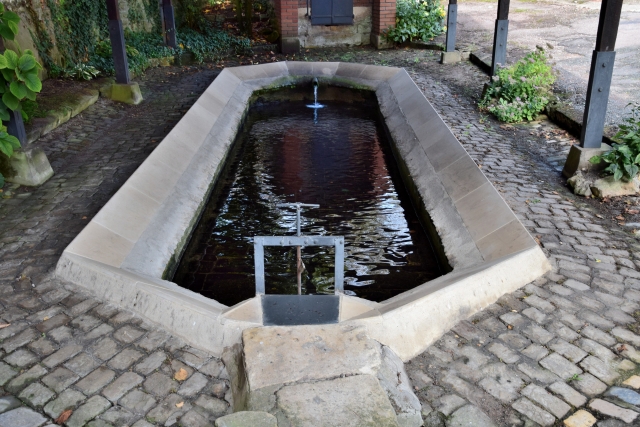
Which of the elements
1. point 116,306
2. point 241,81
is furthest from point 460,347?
point 241,81

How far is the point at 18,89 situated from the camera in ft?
20.1

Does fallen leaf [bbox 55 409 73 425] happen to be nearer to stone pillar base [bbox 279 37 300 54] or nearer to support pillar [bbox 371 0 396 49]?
stone pillar base [bbox 279 37 300 54]

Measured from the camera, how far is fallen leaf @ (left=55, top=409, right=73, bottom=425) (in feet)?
11.3

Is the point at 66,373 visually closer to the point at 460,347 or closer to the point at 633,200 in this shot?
the point at 460,347

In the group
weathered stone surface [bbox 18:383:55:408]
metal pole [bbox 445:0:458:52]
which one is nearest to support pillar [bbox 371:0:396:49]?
metal pole [bbox 445:0:458:52]

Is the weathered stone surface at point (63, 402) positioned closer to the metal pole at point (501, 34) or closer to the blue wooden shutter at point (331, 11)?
the metal pole at point (501, 34)

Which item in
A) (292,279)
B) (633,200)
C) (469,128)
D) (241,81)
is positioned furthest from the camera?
(241,81)

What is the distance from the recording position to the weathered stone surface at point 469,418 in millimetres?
3438

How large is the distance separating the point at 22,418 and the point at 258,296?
1.67 m

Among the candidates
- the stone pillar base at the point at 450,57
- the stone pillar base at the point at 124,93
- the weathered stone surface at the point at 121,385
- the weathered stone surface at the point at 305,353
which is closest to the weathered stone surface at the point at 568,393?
the weathered stone surface at the point at 305,353

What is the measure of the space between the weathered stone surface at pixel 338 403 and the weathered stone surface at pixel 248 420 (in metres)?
0.15

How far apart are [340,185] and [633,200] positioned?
3.63m

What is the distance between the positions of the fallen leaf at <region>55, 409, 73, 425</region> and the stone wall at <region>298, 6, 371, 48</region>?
44.6 ft

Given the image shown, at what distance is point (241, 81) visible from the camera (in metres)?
12.5
